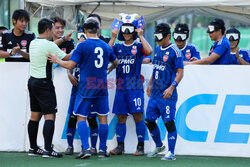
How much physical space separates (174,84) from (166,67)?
1.07ft

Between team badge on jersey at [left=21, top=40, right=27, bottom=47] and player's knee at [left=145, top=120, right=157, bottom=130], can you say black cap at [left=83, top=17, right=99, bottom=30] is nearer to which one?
team badge on jersey at [left=21, top=40, right=27, bottom=47]

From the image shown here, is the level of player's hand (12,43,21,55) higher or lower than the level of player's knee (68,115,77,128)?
Answer: higher

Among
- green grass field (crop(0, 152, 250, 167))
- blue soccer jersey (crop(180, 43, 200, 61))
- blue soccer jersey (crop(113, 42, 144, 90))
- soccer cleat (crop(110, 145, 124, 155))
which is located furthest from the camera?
blue soccer jersey (crop(180, 43, 200, 61))

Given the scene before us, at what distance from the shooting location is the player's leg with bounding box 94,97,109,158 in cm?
696

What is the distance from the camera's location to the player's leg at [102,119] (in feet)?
22.8

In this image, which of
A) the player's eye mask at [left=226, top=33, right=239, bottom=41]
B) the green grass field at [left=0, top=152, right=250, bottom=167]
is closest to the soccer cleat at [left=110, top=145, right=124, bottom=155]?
the green grass field at [left=0, top=152, right=250, bottom=167]

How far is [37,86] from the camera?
6.84 metres

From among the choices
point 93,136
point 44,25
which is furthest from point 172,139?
point 44,25

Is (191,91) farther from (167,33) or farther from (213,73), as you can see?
(167,33)

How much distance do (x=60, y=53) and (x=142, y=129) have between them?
5.95ft

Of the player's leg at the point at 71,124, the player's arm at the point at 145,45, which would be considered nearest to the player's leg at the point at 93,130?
the player's leg at the point at 71,124

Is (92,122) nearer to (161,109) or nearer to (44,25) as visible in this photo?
(161,109)

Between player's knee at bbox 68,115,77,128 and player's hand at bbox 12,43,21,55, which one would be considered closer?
player's hand at bbox 12,43,21,55

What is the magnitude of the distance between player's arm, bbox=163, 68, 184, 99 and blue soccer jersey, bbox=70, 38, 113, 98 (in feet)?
3.06
